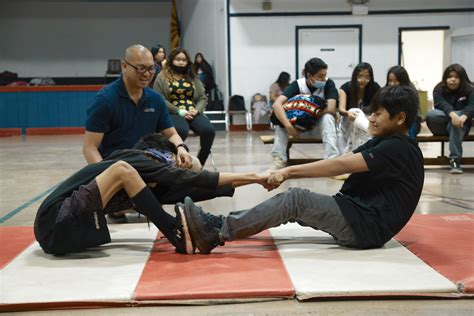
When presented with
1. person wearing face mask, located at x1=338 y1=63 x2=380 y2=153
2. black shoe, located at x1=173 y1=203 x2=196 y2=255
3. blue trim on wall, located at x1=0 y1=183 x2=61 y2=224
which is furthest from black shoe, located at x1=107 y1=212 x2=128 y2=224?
person wearing face mask, located at x1=338 y1=63 x2=380 y2=153

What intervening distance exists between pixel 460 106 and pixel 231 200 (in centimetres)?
324

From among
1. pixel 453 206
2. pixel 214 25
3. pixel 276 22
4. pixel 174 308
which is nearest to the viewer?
pixel 174 308

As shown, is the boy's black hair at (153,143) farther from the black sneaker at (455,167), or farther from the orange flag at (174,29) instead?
the orange flag at (174,29)

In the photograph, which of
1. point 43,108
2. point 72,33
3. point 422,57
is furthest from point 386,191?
point 72,33

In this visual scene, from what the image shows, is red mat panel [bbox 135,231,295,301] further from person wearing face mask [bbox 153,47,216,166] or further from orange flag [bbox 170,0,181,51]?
orange flag [bbox 170,0,181,51]

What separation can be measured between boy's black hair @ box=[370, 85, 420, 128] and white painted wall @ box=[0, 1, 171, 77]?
19.6m

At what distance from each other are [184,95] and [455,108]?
3.20 m

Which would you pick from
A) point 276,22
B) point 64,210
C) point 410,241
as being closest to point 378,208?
point 410,241

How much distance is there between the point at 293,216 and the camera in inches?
138

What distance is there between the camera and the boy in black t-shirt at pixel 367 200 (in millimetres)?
3426

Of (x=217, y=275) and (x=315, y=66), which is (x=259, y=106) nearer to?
(x=315, y=66)

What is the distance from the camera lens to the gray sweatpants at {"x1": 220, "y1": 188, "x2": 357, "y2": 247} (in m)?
3.49

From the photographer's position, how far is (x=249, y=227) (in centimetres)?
354

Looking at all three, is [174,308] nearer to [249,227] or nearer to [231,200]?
[249,227]
